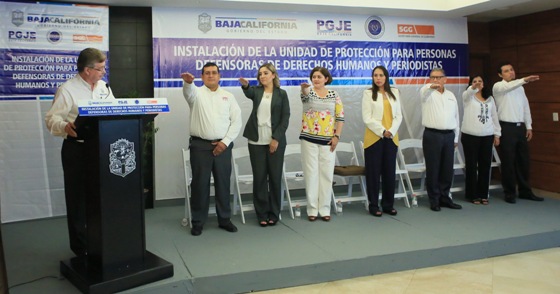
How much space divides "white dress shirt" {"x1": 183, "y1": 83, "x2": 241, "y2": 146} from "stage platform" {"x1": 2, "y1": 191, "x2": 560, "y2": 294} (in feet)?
2.97

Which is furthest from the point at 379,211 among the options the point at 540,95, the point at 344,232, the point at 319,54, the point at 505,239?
the point at 540,95

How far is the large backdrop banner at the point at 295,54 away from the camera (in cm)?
511

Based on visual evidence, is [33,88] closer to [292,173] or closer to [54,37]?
[54,37]

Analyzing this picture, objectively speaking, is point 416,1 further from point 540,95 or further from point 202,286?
point 202,286

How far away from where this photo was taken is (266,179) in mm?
4266

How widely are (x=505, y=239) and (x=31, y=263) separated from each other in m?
3.83

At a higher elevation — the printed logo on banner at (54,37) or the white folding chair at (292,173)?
the printed logo on banner at (54,37)

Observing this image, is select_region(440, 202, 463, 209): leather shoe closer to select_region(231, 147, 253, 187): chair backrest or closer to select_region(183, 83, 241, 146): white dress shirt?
select_region(231, 147, 253, 187): chair backrest

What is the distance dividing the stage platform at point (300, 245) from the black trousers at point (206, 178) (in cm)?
19

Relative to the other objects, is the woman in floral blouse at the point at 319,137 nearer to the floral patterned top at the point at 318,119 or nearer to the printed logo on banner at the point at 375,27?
the floral patterned top at the point at 318,119

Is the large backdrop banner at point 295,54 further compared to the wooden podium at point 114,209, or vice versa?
the large backdrop banner at point 295,54

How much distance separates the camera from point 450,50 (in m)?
6.30

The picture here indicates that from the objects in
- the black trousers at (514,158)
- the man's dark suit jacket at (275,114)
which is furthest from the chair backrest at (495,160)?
the man's dark suit jacket at (275,114)

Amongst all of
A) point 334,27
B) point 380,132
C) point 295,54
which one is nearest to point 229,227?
point 380,132
